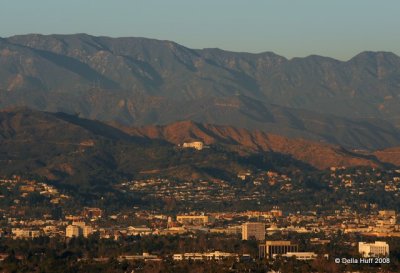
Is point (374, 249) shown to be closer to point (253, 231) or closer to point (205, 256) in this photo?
point (205, 256)

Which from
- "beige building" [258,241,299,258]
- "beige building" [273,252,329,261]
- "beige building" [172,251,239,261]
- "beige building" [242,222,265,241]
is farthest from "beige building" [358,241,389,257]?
"beige building" [242,222,265,241]

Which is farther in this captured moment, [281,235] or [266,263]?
[281,235]

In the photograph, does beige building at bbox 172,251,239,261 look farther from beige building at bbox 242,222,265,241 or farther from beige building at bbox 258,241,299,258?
beige building at bbox 242,222,265,241

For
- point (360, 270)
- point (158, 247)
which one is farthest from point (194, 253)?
point (360, 270)

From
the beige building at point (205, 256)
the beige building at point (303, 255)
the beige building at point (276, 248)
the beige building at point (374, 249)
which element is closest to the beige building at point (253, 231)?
the beige building at point (276, 248)

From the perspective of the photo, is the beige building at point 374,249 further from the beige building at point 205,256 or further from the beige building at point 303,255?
the beige building at point 205,256

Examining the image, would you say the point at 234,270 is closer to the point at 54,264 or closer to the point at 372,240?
the point at 54,264

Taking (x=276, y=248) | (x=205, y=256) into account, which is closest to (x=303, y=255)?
(x=205, y=256)
